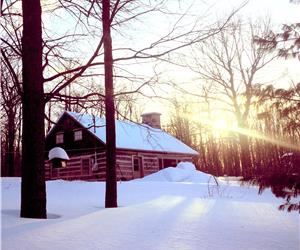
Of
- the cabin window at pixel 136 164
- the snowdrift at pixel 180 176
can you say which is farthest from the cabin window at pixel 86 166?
the snowdrift at pixel 180 176

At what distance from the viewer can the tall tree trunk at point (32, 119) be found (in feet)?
22.1

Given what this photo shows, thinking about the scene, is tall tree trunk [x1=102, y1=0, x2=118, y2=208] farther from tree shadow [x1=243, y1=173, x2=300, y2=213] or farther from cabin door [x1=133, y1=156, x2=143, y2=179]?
cabin door [x1=133, y1=156, x2=143, y2=179]

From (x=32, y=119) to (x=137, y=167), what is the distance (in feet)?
74.7

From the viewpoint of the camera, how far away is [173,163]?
3303 centimetres

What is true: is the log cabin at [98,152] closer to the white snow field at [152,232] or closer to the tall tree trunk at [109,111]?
the tall tree trunk at [109,111]

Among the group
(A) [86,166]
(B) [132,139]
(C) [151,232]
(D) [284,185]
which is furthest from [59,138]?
(D) [284,185]

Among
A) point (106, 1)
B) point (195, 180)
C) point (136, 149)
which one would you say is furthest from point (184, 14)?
point (136, 149)

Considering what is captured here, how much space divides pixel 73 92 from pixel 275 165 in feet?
21.5

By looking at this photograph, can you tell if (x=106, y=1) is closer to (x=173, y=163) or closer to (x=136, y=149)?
(x=136, y=149)

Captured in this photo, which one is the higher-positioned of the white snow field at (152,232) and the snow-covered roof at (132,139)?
the snow-covered roof at (132,139)

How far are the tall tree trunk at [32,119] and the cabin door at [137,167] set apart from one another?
2228cm

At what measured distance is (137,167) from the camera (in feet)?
96.4

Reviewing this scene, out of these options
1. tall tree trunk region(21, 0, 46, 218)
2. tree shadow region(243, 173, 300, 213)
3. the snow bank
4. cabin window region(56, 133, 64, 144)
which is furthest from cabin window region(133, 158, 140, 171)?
tree shadow region(243, 173, 300, 213)

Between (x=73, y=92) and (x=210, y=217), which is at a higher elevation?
(x=73, y=92)
